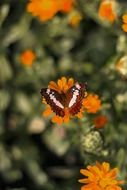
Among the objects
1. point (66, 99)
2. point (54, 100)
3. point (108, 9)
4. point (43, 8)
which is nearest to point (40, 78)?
point (43, 8)

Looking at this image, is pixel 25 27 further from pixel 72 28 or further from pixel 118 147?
pixel 118 147

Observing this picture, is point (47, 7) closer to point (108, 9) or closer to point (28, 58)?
point (28, 58)

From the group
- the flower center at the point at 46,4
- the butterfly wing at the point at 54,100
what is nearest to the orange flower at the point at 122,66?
the butterfly wing at the point at 54,100

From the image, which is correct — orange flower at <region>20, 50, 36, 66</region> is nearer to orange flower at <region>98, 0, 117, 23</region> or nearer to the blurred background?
the blurred background

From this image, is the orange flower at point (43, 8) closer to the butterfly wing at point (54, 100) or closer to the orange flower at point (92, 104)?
the orange flower at point (92, 104)

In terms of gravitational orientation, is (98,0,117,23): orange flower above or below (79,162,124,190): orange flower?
above

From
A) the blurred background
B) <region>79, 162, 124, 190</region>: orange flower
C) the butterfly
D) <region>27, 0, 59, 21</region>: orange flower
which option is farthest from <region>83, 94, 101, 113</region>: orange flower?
<region>27, 0, 59, 21</region>: orange flower
